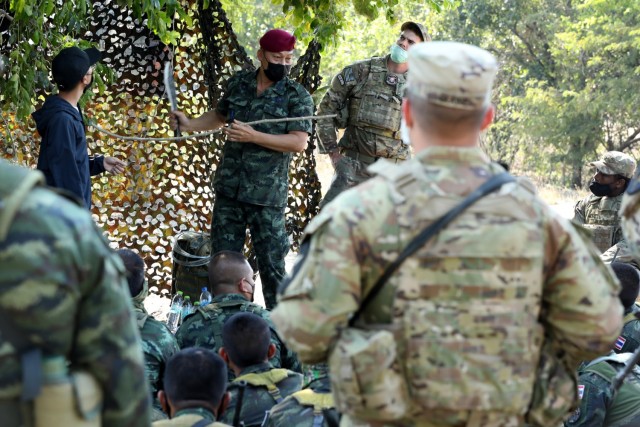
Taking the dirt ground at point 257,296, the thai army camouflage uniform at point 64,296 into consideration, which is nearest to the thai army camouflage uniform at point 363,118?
the dirt ground at point 257,296

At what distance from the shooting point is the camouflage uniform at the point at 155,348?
4402mm

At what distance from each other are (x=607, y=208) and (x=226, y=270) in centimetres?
420

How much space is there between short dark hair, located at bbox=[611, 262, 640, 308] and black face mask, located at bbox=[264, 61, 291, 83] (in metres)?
2.46

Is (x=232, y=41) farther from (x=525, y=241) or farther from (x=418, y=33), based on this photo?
(x=525, y=241)

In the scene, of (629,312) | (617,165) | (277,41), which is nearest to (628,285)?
(629,312)

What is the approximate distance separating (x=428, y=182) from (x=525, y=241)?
10.9 inches

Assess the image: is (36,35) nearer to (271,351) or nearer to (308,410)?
(271,351)

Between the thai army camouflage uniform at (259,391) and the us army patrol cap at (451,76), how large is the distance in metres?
1.78

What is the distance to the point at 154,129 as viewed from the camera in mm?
7980

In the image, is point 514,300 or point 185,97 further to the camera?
point 185,97

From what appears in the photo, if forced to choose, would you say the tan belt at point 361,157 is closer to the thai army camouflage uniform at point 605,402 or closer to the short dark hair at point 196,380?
the thai army camouflage uniform at point 605,402

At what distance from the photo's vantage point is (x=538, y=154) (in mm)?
27188

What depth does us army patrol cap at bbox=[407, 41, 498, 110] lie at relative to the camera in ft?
8.58

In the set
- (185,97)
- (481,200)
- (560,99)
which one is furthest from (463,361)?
(560,99)
